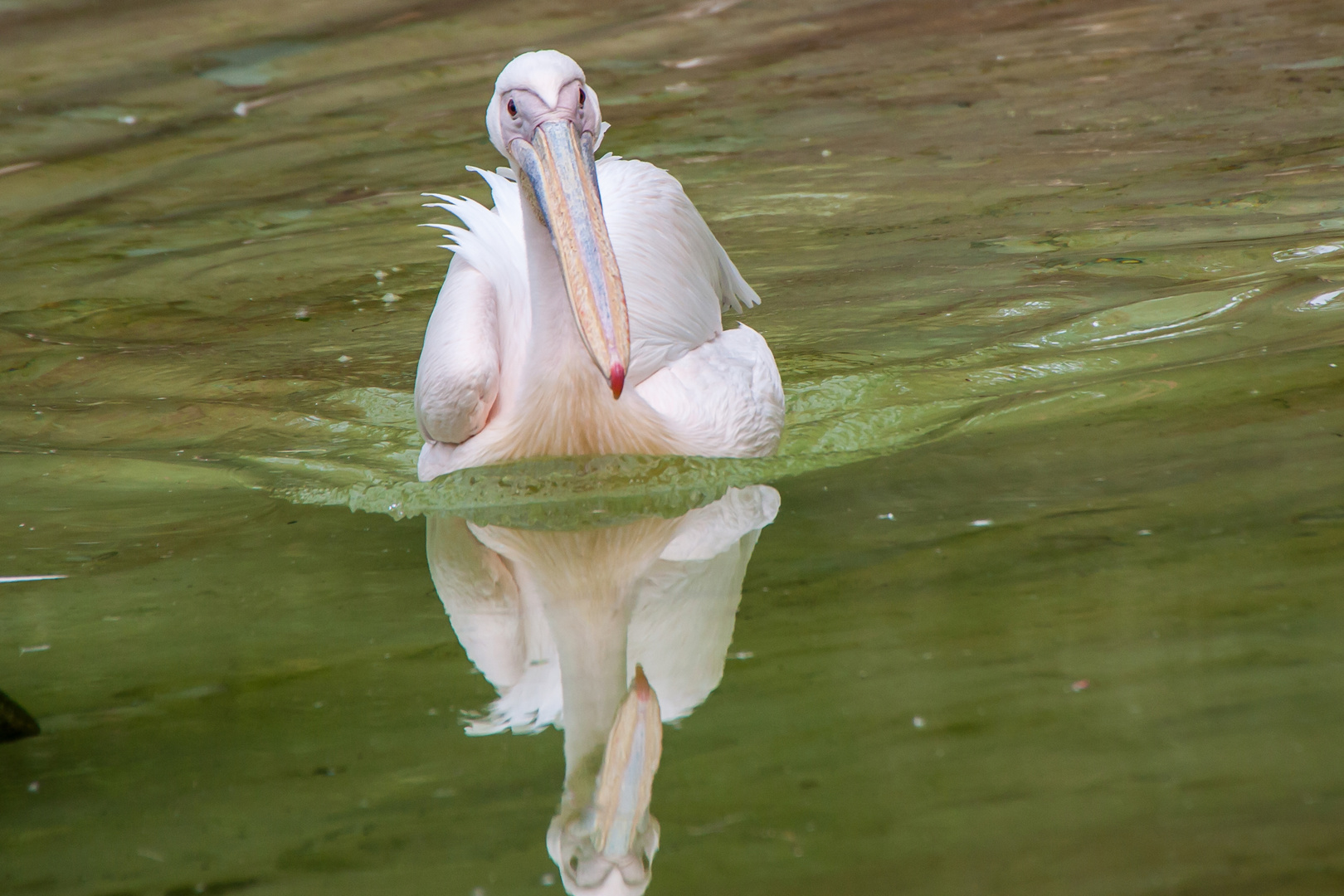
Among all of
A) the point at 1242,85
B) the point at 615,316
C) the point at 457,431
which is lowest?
the point at 1242,85

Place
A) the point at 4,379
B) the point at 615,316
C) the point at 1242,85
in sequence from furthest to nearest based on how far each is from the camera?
1. the point at 1242,85
2. the point at 4,379
3. the point at 615,316

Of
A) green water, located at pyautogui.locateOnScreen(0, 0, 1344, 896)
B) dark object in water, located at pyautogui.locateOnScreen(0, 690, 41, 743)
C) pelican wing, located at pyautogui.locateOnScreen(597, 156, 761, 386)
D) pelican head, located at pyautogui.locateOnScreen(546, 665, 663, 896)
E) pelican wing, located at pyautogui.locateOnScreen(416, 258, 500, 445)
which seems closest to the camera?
pelican head, located at pyautogui.locateOnScreen(546, 665, 663, 896)

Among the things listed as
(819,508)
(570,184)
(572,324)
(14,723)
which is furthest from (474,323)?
(14,723)

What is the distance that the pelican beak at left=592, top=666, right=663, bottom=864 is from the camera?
1.89 m

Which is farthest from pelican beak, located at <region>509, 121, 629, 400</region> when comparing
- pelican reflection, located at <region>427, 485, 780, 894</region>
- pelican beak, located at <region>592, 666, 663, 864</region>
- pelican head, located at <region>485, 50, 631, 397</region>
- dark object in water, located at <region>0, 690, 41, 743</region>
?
dark object in water, located at <region>0, 690, 41, 743</region>

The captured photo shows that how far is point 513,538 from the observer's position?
314 centimetres

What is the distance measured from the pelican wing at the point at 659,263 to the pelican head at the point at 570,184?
1.44 ft

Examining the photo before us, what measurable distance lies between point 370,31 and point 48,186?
114 inches

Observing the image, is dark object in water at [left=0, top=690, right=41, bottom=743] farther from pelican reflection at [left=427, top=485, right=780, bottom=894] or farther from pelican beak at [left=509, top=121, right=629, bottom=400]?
pelican beak at [left=509, top=121, right=629, bottom=400]

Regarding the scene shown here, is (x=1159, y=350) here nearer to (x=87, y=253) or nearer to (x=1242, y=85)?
(x=1242, y=85)

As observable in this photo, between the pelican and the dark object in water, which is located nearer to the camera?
the dark object in water

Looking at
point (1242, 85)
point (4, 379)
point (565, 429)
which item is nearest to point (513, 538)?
point (565, 429)

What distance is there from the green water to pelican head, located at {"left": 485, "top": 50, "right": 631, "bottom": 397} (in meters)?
0.48

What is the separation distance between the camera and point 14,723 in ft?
7.58
